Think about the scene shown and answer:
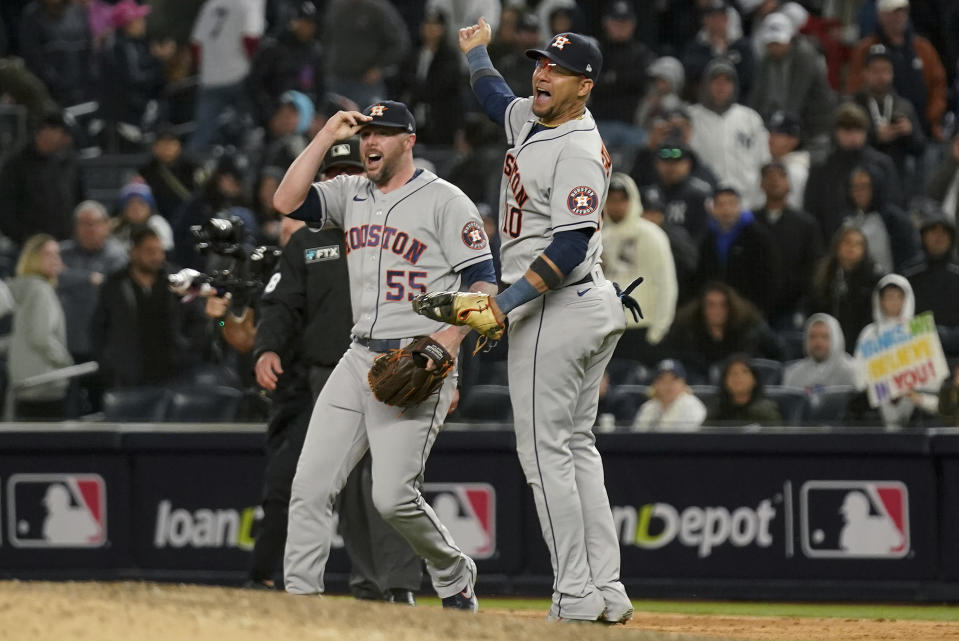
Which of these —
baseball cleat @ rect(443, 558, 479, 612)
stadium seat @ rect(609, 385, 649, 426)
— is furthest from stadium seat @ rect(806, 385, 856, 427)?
baseball cleat @ rect(443, 558, 479, 612)

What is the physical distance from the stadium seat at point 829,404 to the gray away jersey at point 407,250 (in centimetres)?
390

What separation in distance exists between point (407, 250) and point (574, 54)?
992 mm

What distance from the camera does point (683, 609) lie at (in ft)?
30.2

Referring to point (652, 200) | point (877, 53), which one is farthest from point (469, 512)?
point (877, 53)

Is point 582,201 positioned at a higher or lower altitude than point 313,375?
higher

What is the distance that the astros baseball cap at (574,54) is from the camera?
6266 mm

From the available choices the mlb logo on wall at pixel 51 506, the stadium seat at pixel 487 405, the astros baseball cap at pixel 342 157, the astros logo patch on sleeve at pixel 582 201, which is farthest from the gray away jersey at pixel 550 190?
the mlb logo on wall at pixel 51 506

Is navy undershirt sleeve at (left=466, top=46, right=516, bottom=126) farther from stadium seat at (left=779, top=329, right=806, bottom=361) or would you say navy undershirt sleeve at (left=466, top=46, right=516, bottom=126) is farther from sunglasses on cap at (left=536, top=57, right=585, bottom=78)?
stadium seat at (left=779, top=329, right=806, bottom=361)

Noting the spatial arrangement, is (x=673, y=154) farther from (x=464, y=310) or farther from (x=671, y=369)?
(x=464, y=310)

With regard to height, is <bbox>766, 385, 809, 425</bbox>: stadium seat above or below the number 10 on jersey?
below

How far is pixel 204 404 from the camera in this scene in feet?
35.1

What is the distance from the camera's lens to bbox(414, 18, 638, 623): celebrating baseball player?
6.26 meters

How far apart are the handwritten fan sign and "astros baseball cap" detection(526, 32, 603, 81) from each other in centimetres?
386

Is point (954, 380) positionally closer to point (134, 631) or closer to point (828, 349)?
point (828, 349)
